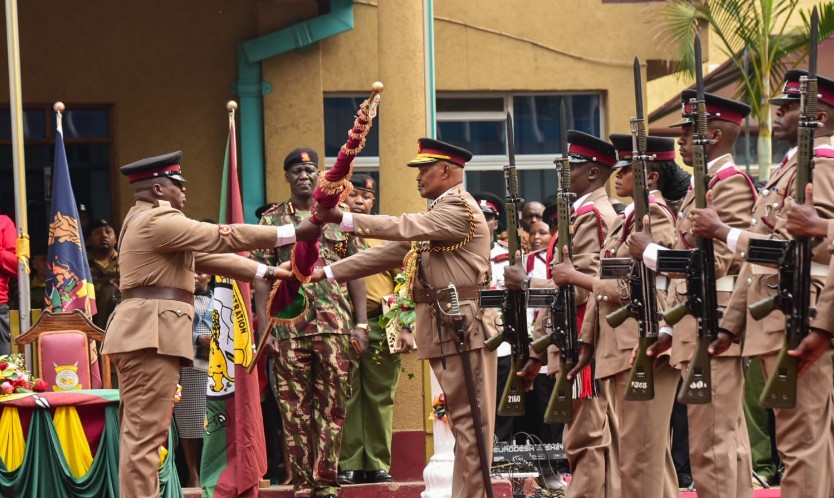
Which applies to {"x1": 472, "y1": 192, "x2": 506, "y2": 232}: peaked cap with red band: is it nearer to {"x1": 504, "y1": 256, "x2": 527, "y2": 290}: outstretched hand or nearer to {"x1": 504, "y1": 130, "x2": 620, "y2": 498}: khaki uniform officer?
{"x1": 504, "y1": 130, "x2": 620, "y2": 498}: khaki uniform officer

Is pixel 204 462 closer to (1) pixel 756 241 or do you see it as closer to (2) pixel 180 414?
(2) pixel 180 414

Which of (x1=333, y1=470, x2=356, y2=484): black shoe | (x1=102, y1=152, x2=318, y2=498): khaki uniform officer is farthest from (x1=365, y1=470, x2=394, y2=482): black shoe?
(x1=102, y1=152, x2=318, y2=498): khaki uniform officer

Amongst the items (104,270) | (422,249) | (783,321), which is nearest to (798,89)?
(783,321)

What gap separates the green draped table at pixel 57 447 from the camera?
931 cm

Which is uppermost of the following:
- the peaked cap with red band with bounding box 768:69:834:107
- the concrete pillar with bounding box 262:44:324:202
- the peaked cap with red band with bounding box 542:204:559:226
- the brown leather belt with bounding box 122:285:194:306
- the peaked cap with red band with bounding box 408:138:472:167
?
the concrete pillar with bounding box 262:44:324:202

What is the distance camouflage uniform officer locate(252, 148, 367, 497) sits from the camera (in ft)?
33.7

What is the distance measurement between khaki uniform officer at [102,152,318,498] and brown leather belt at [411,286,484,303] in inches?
30.5

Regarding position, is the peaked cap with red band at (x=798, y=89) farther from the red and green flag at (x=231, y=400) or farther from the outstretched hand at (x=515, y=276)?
the red and green flag at (x=231, y=400)

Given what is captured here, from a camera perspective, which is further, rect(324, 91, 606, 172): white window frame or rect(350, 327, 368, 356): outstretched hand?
rect(324, 91, 606, 172): white window frame

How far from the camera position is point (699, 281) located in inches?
280

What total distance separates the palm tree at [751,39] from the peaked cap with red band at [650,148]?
699cm

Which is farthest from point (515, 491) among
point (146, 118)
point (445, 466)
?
point (146, 118)

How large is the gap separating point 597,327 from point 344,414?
2.54 meters

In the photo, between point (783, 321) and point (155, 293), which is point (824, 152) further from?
point (155, 293)
